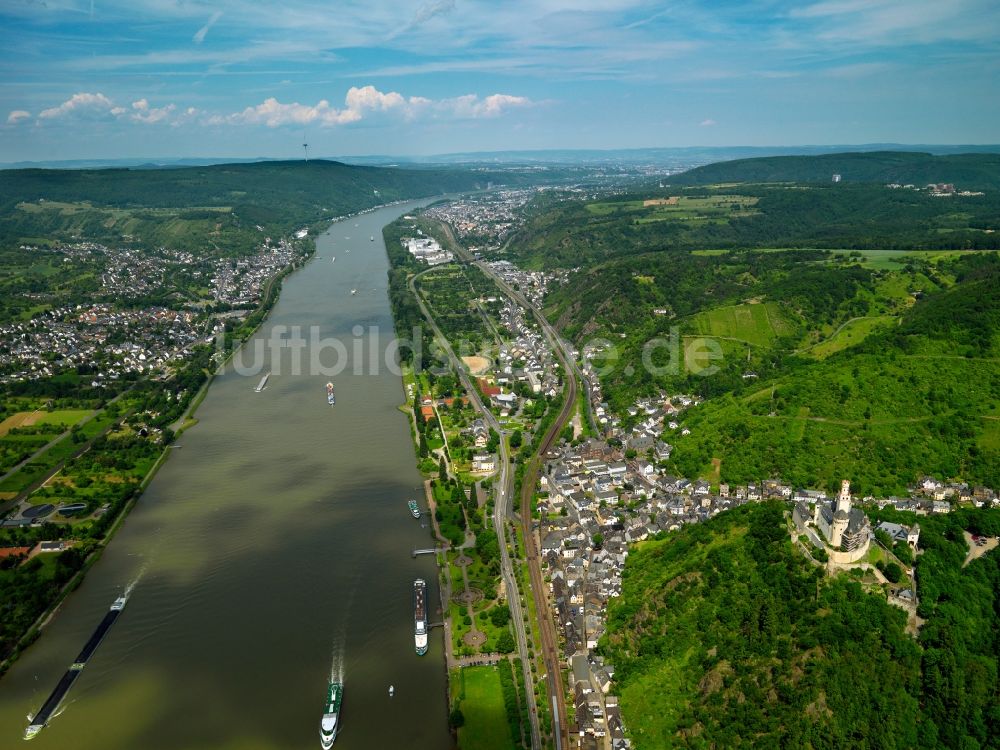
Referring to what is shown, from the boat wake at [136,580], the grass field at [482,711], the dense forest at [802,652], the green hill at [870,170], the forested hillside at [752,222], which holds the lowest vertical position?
the grass field at [482,711]

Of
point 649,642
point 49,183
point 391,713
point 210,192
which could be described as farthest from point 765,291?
point 49,183

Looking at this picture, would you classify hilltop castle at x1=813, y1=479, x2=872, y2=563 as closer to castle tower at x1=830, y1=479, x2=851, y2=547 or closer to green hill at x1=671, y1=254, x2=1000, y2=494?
castle tower at x1=830, y1=479, x2=851, y2=547

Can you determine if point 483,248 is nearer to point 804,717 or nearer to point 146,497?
point 146,497

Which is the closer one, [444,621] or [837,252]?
[444,621]

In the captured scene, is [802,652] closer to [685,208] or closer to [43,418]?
[43,418]

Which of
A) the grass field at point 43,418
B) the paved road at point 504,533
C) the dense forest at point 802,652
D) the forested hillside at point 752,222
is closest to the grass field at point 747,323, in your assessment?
the paved road at point 504,533

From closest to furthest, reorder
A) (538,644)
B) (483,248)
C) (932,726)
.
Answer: (932,726) → (538,644) → (483,248)

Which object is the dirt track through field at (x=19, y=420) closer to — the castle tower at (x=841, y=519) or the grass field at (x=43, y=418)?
the grass field at (x=43, y=418)
